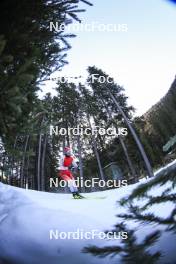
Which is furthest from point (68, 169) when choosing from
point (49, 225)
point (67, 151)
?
point (49, 225)

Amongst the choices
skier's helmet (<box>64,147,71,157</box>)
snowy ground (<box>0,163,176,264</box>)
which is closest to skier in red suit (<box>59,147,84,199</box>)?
skier's helmet (<box>64,147,71,157</box>)

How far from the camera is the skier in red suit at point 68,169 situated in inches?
117

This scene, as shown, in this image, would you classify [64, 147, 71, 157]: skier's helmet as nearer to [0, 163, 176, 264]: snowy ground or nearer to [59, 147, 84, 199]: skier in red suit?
[59, 147, 84, 199]: skier in red suit

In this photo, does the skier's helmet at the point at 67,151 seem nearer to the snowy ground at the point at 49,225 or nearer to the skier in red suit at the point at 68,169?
the skier in red suit at the point at 68,169

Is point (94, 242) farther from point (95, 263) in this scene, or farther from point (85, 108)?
point (85, 108)

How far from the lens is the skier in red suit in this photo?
9.77ft

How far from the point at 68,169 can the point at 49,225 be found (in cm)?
75

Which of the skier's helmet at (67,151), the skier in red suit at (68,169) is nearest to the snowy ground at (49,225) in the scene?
the skier in red suit at (68,169)

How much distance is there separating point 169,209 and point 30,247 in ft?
5.07

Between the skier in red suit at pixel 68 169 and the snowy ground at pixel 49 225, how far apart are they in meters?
0.12

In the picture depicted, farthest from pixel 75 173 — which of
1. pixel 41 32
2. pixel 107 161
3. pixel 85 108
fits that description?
pixel 41 32

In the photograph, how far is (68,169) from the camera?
3.00 meters

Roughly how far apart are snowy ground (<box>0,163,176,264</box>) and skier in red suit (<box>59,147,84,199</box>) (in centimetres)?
12

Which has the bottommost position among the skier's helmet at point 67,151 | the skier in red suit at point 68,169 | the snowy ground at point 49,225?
the snowy ground at point 49,225
